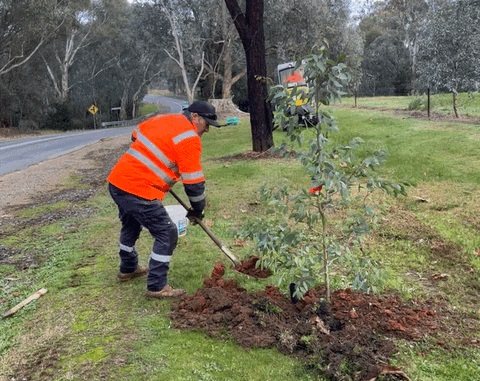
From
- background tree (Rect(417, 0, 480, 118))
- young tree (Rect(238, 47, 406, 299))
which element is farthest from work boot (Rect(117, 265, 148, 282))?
background tree (Rect(417, 0, 480, 118))

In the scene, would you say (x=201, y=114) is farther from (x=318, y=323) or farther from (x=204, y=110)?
(x=318, y=323)

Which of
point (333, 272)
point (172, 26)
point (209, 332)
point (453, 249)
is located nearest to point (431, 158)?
point (453, 249)

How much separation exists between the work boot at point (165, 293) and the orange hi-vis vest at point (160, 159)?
900mm

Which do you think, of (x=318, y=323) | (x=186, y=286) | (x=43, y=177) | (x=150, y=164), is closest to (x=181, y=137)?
(x=150, y=164)

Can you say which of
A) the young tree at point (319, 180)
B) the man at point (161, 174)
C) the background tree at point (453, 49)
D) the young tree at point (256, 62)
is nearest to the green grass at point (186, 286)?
the man at point (161, 174)

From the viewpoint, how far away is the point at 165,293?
4840 mm

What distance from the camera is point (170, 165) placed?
4688mm

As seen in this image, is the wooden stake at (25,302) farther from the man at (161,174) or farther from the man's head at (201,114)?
the man's head at (201,114)

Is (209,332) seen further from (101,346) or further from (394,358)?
(394,358)

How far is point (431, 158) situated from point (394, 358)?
299 inches

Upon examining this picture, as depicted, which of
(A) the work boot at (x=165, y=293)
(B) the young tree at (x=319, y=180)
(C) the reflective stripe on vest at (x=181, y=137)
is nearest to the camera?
(B) the young tree at (x=319, y=180)

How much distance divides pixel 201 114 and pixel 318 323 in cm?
217

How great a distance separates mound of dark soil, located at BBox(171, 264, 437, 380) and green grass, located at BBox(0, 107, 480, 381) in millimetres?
126

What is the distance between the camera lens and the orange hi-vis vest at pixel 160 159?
14.9 feet
